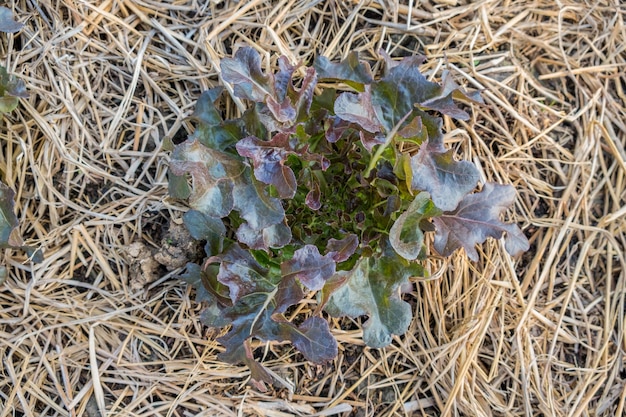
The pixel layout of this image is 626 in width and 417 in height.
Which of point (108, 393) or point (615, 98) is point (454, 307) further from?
point (108, 393)

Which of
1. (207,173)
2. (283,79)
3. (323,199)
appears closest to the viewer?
(207,173)

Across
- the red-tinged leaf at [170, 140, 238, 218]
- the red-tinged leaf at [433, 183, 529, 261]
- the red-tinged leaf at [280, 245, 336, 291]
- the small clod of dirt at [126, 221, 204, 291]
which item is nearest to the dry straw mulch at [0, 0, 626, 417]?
the small clod of dirt at [126, 221, 204, 291]

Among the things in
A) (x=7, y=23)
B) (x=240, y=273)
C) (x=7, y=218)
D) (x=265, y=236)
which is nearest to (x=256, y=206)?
(x=265, y=236)

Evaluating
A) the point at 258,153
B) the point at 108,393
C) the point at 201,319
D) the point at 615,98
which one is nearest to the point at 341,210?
the point at 258,153

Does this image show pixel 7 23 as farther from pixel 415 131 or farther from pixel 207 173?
pixel 415 131

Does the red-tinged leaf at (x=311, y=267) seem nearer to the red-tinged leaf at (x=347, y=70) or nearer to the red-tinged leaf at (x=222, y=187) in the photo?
the red-tinged leaf at (x=222, y=187)

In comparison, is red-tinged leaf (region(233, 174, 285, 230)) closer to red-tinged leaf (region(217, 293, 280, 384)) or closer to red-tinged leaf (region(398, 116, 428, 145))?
red-tinged leaf (region(217, 293, 280, 384))

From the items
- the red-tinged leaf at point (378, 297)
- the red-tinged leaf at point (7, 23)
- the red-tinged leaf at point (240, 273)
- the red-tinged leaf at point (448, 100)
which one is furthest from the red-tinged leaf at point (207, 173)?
the red-tinged leaf at point (7, 23)
